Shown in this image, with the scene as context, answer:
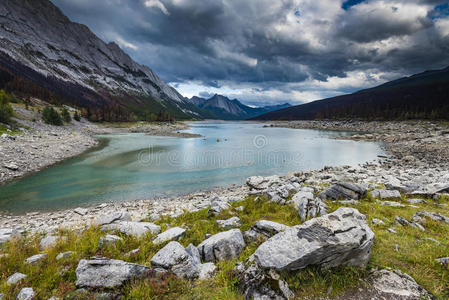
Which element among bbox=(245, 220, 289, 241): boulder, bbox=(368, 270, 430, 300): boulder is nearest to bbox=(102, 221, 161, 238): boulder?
bbox=(245, 220, 289, 241): boulder

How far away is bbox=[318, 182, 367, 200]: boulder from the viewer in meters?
9.52

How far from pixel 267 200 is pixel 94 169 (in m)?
21.8

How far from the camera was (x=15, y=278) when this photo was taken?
3.92m

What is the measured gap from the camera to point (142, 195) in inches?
607

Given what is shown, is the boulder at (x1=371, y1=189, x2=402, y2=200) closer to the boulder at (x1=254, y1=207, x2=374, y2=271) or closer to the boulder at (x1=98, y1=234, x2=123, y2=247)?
the boulder at (x1=254, y1=207, x2=374, y2=271)

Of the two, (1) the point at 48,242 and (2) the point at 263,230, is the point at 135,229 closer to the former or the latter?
(1) the point at 48,242

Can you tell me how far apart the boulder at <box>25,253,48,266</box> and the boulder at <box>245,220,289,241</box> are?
5.57 m

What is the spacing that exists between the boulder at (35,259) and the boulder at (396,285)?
7.81 m

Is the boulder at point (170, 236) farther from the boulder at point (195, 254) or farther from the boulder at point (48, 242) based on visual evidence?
the boulder at point (48, 242)

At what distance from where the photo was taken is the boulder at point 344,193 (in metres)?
9.52

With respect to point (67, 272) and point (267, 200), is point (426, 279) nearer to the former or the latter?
point (267, 200)

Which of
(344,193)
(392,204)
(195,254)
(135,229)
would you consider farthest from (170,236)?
(392,204)

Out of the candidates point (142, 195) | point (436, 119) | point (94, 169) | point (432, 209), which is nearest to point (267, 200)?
point (432, 209)

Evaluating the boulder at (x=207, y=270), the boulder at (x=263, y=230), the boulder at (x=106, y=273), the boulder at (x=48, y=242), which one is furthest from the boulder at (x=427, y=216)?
the boulder at (x=48, y=242)
